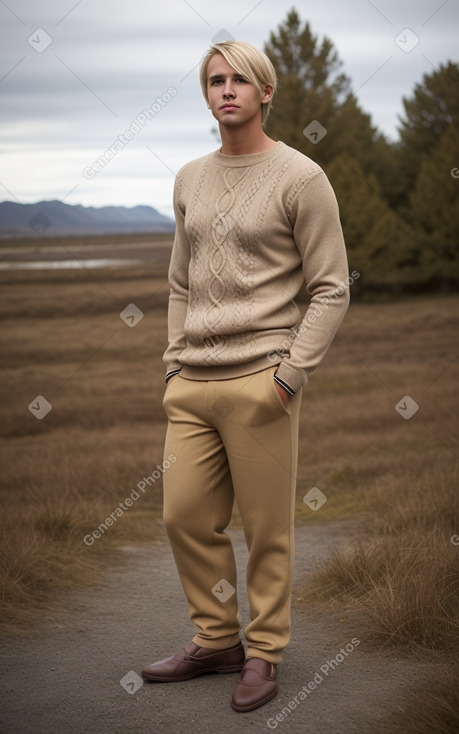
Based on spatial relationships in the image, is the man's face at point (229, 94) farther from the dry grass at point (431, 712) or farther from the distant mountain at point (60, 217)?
the distant mountain at point (60, 217)

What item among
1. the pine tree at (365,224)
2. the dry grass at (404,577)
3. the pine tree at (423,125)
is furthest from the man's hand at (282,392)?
the pine tree at (423,125)

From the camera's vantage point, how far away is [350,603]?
147 inches

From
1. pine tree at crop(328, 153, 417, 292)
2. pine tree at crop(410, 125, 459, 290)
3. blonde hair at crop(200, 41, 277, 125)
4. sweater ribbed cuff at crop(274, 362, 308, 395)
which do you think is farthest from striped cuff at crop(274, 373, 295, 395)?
pine tree at crop(410, 125, 459, 290)

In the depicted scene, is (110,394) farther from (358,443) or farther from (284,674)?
(284,674)

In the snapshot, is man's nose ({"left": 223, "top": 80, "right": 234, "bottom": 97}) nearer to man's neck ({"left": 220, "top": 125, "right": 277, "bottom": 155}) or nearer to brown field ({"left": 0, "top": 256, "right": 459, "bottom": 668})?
man's neck ({"left": 220, "top": 125, "right": 277, "bottom": 155})

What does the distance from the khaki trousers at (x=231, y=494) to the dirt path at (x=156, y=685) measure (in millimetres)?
221

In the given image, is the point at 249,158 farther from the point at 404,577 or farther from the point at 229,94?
the point at 404,577

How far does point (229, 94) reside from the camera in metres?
2.80

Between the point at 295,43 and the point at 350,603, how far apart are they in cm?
2500

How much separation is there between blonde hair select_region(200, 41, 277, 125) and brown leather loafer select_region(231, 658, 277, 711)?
2000 mm

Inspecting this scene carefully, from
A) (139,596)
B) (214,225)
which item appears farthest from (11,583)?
(214,225)

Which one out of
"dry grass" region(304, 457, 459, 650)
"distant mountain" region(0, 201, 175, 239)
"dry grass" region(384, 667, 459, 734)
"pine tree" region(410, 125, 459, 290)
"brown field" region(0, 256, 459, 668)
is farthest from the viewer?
"pine tree" region(410, 125, 459, 290)

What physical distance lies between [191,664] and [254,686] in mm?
296

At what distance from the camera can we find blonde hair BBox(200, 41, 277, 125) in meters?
2.78
